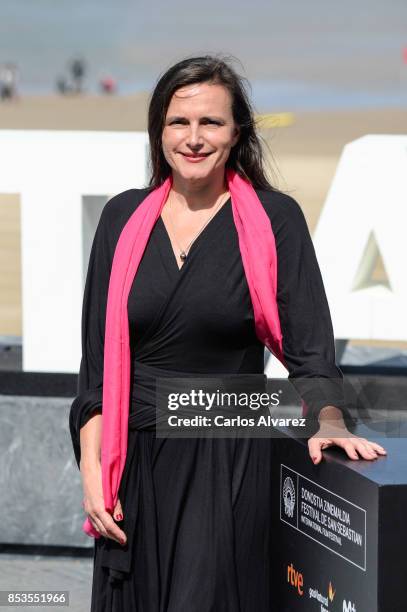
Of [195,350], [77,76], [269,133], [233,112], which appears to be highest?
[77,76]

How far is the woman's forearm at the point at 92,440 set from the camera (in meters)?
2.80

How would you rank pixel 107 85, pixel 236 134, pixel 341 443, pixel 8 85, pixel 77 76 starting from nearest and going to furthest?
pixel 341 443, pixel 236 134, pixel 8 85, pixel 77 76, pixel 107 85

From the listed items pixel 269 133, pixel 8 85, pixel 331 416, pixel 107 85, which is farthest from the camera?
pixel 107 85

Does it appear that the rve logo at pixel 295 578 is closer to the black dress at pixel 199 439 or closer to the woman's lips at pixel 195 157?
the black dress at pixel 199 439

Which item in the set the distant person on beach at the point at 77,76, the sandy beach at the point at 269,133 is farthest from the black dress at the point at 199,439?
the distant person on beach at the point at 77,76

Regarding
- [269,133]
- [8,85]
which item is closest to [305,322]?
[269,133]

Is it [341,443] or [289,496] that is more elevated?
[341,443]

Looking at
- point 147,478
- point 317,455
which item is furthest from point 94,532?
point 317,455

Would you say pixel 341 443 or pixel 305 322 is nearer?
pixel 341 443

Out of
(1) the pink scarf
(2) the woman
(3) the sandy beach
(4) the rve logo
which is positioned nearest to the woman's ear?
(2) the woman

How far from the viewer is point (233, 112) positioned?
9.05 ft

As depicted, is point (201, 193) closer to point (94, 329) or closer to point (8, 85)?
point (94, 329)

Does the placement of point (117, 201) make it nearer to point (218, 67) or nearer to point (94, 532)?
point (218, 67)

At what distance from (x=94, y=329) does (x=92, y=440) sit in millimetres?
253
